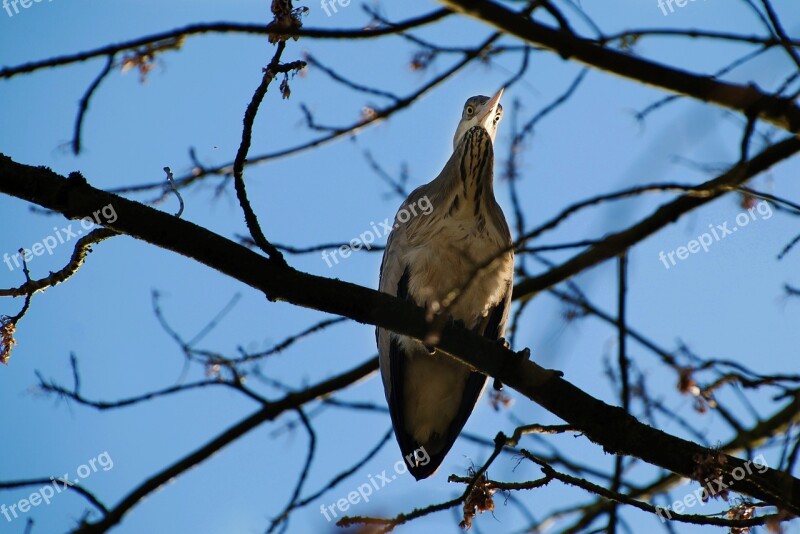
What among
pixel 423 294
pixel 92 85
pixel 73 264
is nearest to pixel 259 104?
pixel 92 85

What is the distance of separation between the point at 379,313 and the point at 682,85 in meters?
1.31

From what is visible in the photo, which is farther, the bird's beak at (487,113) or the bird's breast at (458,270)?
the bird's beak at (487,113)

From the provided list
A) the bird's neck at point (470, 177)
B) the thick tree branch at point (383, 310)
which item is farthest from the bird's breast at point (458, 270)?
the thick tree branch at point (383, 310)

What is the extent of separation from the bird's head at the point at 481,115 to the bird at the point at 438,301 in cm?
76

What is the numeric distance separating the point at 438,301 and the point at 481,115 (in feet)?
Answer: 5.64

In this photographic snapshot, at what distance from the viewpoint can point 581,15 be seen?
2582 millimetres

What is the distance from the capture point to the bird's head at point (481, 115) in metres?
5.28

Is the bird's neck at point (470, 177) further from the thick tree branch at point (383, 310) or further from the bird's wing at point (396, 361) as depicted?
the thick tree branch at point (383, 310)

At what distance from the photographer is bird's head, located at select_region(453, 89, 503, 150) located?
528 cm

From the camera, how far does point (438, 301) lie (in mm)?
4156

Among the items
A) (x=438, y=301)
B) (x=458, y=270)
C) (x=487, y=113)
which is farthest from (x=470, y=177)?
(x=438, y=301)

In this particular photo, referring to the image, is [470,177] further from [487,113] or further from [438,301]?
[438,301]

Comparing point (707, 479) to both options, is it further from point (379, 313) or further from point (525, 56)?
point (525, 56)

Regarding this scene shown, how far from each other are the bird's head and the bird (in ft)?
2.48
